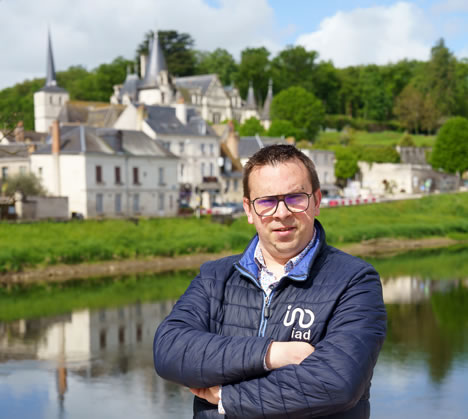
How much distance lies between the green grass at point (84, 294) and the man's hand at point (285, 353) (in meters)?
19.9

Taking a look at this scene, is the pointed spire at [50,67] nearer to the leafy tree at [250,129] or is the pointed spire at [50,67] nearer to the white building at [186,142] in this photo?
the leafy tree at [250,129]

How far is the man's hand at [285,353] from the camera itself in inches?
106

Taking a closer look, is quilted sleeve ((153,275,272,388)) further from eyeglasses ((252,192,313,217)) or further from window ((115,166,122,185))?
window ((115,166,122,185))

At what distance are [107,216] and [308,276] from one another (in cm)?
3632

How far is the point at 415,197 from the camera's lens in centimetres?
5231

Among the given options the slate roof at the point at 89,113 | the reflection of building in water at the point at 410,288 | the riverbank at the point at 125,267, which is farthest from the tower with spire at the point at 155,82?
the reflection of building in water at the point at 410,288

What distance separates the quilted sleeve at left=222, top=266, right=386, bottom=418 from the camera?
265 centimetres

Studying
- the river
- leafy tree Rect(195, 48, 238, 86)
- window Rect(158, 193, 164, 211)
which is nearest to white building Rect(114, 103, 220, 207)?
window Rect(158, 193, 164, 211)

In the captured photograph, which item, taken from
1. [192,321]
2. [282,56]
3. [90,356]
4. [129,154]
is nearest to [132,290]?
[90,356]

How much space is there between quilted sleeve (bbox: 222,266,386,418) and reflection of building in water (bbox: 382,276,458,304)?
2129 cm

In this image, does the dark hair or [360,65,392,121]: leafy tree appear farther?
[360,65,392,121]: leafy tree

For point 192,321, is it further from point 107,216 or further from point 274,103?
point 274,103

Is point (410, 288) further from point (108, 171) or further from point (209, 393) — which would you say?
point (209, 393)

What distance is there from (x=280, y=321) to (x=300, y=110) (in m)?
74.8
